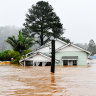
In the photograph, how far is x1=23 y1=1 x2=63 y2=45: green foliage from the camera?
56844 millimetres

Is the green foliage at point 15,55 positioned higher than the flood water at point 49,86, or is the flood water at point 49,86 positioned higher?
the green foliage at point 15,55

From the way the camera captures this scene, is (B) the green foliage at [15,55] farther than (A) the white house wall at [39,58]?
Yes

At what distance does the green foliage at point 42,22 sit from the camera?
5684 centimetres

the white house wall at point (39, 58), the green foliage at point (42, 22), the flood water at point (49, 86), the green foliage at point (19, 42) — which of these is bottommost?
the flood water at point (49, 86)

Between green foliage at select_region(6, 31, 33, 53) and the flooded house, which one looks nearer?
the flooded house

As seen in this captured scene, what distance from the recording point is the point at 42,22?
186ft

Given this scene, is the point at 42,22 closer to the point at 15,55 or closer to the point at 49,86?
the point at 15,55

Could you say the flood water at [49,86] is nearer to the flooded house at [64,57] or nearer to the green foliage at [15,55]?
the flooded house at [64,57]

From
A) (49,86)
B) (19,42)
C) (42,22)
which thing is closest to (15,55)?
(19,42)

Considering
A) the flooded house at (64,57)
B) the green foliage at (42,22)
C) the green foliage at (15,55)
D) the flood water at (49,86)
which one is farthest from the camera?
the green foliage at (42,22)

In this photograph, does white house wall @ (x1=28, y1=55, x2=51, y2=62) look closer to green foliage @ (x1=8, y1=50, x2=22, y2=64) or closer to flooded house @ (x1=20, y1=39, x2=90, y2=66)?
flooded house @ (x1=20, y1=39, x2=90, y2=66)

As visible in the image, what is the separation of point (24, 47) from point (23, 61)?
10.6 feet

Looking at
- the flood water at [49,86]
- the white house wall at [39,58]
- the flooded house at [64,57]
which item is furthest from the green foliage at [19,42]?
the flood water at [49,86]

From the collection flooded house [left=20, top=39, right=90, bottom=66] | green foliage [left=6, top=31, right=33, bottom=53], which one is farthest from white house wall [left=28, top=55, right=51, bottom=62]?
green foliage [left=6, top=31, right=33, bottom=53]
